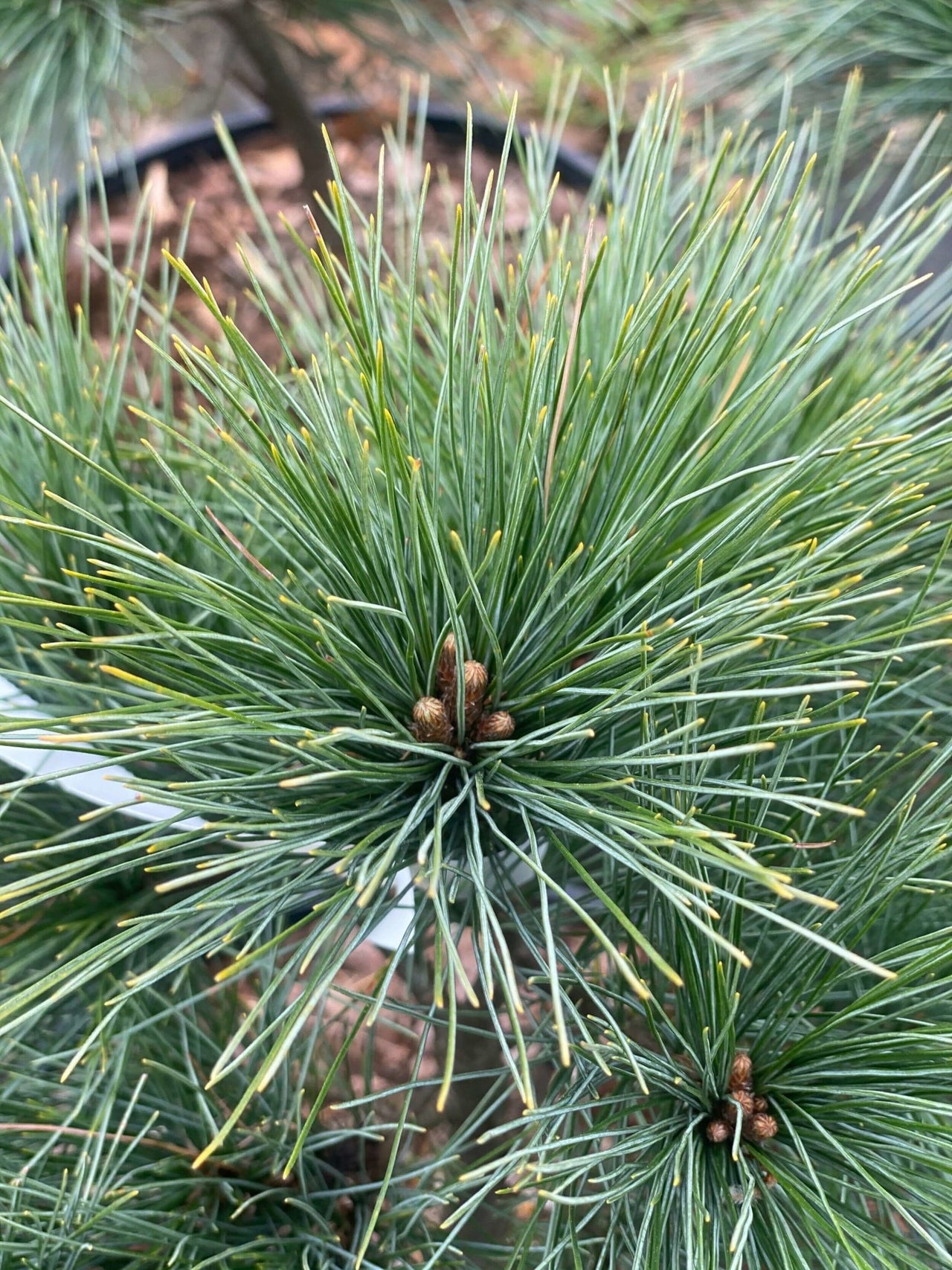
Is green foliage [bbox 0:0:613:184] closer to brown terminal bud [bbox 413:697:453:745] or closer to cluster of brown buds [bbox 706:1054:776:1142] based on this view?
brown terminal bud [bbox 413:697:453:745]

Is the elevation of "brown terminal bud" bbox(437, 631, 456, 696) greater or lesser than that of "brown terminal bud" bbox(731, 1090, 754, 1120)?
greater

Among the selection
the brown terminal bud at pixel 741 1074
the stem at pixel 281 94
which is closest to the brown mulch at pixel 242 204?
the stem at pixel 281 94

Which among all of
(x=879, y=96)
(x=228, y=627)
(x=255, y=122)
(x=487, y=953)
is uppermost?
(x=255, y=122)

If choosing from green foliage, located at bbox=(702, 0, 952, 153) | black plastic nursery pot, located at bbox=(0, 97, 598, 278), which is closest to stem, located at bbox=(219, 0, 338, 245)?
black plastic nursery pot, located at bbox=(0, 97, 598, 278)

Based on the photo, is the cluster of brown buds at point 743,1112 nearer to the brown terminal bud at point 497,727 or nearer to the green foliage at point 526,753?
the green foliage at point 526,753

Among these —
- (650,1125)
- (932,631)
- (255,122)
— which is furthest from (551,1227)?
(255,122)

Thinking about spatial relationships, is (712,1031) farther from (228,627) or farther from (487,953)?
(228,627)

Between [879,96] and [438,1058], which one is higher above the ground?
[879,96]
